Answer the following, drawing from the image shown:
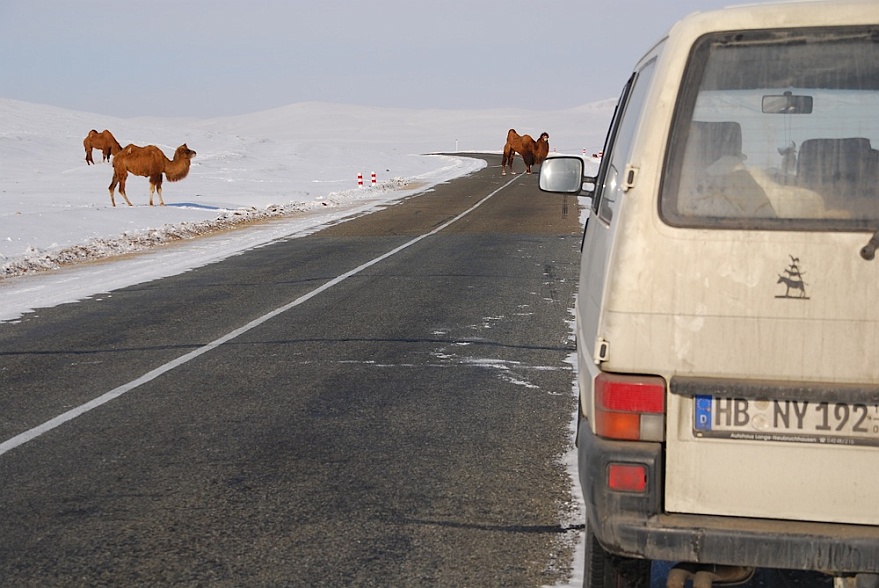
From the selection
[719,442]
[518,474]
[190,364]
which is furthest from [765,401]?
[190,364]

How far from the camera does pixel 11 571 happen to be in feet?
14.6

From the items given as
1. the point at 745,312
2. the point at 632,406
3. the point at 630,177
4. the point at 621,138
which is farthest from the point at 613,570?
the point at 621,138

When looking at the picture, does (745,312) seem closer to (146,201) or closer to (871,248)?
(871,248)

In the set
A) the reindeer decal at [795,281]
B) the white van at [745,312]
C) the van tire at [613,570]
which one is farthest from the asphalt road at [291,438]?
the reindeer decal at [795,281]

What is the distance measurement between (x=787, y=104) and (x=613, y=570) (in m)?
1.60

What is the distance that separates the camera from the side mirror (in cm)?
555

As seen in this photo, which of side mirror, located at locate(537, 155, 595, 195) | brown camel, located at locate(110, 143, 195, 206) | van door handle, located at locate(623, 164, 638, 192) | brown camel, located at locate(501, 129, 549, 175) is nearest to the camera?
van door handle, located at locate(623, 164, 638, 192)

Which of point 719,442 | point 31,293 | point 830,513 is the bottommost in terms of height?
point 31,293

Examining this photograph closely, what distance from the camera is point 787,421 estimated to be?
3.12m

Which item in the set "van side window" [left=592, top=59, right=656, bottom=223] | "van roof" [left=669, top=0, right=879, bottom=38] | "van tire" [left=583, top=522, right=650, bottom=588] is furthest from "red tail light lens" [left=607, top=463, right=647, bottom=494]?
"van roof" [left=669, top=0, right=879, bottom=38]

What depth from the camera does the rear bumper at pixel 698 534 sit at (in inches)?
119

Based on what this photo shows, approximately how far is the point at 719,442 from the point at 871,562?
20.3 inches

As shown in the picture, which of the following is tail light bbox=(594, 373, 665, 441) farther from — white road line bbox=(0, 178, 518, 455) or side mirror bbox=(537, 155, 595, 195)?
white road line bbox=(0, 178, 518, 455)

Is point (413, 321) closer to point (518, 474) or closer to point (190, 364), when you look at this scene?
point (190, 364)
